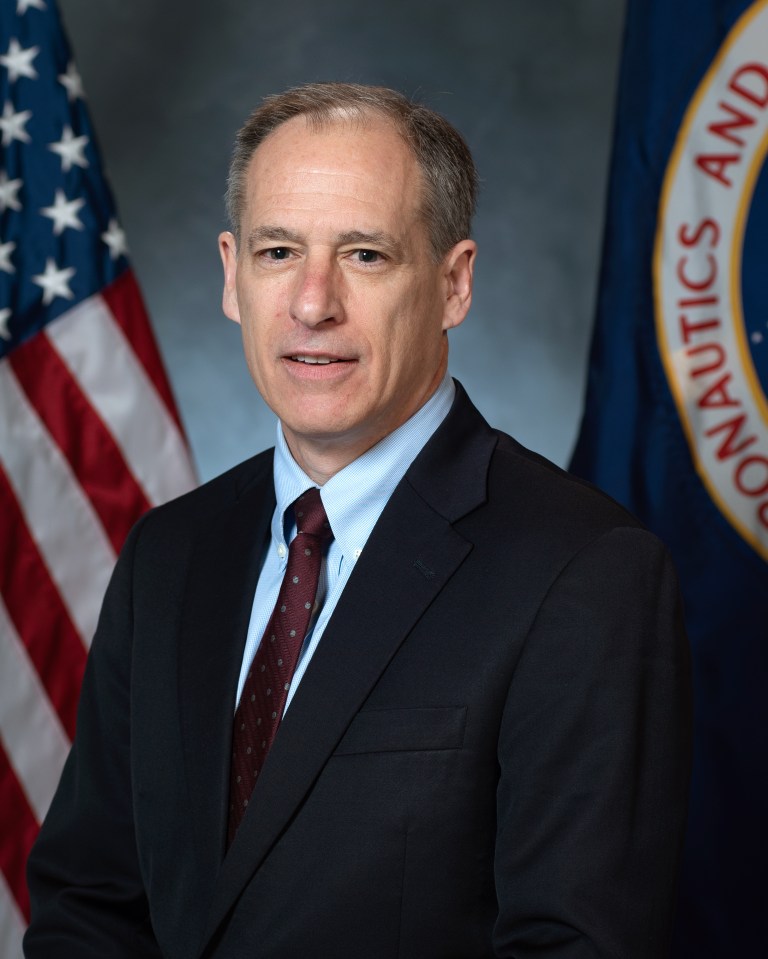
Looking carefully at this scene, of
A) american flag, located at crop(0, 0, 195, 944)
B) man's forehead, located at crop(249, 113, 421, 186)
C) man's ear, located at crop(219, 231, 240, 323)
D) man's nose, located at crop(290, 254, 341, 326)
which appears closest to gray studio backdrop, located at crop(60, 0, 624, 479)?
american flag, located at crop(0, 0, 195, 944)

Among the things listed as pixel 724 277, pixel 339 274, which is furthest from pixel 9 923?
pixel 724 277

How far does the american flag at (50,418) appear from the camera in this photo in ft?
9.53

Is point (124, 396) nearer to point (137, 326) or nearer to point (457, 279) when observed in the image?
point (137, 326)

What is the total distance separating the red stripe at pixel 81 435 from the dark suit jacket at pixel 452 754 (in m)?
1.23

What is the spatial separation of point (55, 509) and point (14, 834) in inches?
29.2

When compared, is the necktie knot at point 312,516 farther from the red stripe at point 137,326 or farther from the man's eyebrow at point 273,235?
the red stripe at point 137,326

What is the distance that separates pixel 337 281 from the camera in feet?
5.55

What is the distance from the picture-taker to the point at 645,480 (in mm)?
3014

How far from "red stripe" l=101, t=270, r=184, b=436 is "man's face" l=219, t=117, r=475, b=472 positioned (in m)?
1.31

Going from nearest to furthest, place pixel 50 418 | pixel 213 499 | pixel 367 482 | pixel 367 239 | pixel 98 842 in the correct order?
pixel 367 239 → pixel 367 482 → pixel 98 842 → pixel 213 499 → pixel 50 418

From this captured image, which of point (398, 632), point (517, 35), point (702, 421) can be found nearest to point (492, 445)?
point (398, 632)

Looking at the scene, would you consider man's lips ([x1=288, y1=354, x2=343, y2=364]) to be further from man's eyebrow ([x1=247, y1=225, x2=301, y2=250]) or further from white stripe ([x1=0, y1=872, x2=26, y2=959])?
white stripe ([x1=0, y1=872, x2=26, y2=959])

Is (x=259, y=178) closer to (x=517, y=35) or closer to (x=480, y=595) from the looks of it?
(x=480, y=595)

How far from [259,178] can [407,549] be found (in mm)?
553
